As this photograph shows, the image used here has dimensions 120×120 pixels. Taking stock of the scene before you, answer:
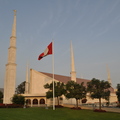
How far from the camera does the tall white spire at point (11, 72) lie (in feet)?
126

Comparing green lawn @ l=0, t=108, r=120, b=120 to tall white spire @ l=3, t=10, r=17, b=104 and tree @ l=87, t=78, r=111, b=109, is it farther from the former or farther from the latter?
tall white spire @ l=3, t=10, r=17, b=104

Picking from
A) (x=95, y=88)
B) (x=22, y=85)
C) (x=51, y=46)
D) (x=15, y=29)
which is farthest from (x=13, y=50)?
(x=22, y=85)

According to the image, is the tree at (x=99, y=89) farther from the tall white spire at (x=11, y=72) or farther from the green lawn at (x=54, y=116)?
the tall white spire at (x=11, y=72)

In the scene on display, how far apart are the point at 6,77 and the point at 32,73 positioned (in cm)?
1612

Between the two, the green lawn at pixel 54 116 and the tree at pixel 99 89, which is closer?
the green lawn at pixel 54 116

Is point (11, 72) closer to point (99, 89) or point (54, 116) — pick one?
point (99, 89)

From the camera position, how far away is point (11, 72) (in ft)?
130

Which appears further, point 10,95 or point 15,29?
point 15,29

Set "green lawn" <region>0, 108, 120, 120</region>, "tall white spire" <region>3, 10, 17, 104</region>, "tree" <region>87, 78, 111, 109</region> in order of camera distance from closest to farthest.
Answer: "green lawn" <region>0, 108, 120, 120</region> → "tree" <region>87, 78, 111, 109</region> → "tall white spire" <region>3, 10, 17, 104</region>

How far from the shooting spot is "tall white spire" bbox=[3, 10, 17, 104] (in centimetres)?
3834

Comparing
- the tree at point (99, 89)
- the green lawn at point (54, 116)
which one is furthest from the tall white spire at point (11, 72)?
the tree at point (99, 89)

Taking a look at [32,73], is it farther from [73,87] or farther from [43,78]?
[73,87]

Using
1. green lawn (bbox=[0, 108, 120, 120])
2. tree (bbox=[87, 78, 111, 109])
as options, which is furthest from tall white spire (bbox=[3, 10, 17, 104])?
tree (bbox=[87, 78, 111, 109])

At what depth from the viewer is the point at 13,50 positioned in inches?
1630
